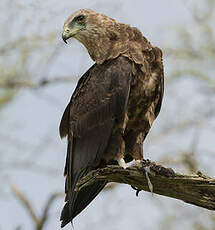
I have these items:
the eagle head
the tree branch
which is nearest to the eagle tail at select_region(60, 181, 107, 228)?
the tree branch

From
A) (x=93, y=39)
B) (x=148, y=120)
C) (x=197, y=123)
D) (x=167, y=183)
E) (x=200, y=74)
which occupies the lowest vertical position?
(x=167, y=183)

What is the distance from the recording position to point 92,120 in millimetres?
6105

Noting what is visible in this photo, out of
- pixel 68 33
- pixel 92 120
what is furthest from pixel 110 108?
pixel 68 33

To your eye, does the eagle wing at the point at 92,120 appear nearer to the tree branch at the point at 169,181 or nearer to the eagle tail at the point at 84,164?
the eagle tail at the point at 84,164

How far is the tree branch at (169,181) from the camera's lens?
465 centimetres

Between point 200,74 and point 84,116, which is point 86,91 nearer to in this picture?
point 84,116

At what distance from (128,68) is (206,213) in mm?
5481

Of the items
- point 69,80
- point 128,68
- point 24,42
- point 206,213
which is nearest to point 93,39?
point 128,68

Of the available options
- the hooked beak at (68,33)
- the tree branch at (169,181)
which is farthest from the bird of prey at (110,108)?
the tree branch at (169,181)

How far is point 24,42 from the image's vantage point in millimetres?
10062

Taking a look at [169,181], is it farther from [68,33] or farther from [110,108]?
[68,33]

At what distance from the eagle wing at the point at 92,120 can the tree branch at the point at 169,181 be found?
74cm

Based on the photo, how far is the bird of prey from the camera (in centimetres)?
591

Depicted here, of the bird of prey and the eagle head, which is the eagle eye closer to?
the eagle head
